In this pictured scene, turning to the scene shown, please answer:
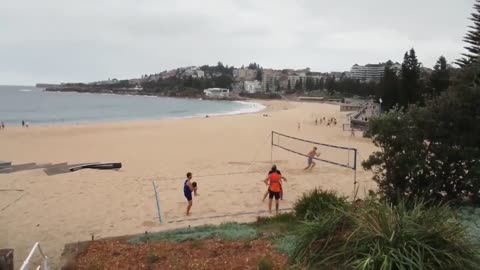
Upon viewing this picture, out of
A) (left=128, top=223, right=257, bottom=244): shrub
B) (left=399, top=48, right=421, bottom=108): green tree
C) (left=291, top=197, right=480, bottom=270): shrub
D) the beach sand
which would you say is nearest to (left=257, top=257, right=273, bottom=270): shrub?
(left=291, top=197, right=480, bottom=270): shrub

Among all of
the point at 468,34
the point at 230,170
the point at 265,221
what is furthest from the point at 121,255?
the point at 468,34

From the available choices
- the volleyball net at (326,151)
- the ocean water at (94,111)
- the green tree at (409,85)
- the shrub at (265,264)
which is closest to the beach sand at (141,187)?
the volleyball net at (326,151)

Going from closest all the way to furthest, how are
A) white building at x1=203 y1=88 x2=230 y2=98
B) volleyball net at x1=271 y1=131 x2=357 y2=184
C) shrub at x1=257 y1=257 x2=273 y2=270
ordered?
shrub at x1=257 y1=257 x2=273 y2=270 < volleyball net at x1=271 y1=131 x2=357 y2=184 < white building at x1=203 y1=88 x2=230 y2=98

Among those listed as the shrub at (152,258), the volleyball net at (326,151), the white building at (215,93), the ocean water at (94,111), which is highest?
the shrub at (152,258)

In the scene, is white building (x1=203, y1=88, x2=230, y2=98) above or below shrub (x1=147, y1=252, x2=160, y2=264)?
below

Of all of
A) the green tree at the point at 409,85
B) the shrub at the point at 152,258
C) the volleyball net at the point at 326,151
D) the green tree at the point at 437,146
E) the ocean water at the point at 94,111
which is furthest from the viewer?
the ocean water at the point at 94,111

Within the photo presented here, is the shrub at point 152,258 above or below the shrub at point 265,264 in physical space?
below

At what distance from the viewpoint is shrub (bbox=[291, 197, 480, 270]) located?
3182mm

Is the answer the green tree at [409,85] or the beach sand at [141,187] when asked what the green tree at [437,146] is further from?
the green tree at [409,85]

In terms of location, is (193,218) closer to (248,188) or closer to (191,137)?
(248,188)

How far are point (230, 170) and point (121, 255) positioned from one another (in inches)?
435

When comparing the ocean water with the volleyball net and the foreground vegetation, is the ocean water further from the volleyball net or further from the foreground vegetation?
the foreground vegetation

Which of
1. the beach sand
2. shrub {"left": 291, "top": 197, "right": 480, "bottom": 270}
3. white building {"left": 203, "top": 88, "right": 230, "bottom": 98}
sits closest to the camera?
shrub {"left": 291, "top": 197, "right": 480, "bottom": 270}

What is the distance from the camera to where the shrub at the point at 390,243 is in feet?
10.4
